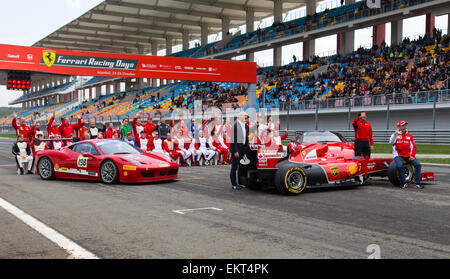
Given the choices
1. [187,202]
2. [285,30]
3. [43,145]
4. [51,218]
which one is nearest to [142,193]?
[187,202]

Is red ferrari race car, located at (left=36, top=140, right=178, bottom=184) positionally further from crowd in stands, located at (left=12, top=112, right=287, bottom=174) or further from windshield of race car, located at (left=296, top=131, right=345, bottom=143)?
windshield of race car, located at (left=296, top=131, right=345, bottom=143)

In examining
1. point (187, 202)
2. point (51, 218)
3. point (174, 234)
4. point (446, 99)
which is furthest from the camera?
point (446, 99)

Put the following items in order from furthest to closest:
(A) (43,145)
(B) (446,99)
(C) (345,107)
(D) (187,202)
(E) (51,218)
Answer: (C) (345,107), (B) (446,99), (A) (43,145), (D) (187,202), (E) (51,218)

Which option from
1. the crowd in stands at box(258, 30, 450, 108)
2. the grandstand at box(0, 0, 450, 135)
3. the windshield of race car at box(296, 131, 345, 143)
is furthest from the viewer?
the grandstand at box(0, 0, 450, 135)

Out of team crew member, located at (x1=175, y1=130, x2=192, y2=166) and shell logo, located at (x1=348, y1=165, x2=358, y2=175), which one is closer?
shell logo, located at (x1=348, y1=165, x2=358, y2=175)

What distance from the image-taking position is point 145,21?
52094 millimetres

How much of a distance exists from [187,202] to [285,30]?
36.4 meters

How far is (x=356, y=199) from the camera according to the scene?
341 inches

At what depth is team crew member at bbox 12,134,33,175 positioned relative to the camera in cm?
1355

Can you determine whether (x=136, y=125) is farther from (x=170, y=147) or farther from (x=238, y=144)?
(x=238, y=144)

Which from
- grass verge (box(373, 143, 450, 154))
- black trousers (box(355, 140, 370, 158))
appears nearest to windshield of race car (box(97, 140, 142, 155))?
black trousers (box(355, 140, 370, 158))

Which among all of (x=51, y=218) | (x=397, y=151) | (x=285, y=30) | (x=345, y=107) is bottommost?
(x=51, y=218)

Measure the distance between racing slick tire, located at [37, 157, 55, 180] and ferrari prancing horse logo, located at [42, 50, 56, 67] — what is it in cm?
1478
